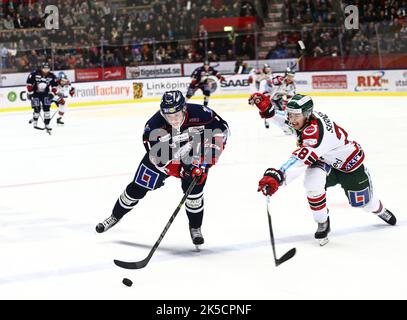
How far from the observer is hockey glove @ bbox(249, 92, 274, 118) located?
15.8ft

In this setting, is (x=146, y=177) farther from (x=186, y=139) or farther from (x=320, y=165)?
(x=320, y=165)

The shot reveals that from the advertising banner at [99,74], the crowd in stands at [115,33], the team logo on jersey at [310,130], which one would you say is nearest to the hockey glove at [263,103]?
the team logo on jersey at [310,130]

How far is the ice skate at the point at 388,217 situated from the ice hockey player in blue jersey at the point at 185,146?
129 centimetres

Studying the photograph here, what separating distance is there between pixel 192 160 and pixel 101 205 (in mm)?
2098

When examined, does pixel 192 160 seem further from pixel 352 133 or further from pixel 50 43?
pixel 50 43

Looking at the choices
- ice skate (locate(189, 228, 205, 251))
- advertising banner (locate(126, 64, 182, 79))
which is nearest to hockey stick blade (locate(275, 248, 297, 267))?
ice skate (locate(189, 228, 205, 251))

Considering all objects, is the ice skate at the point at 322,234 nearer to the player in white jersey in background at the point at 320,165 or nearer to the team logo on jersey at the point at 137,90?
the player in white jersey in background at the point at 320,165

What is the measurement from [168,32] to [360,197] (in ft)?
56.1

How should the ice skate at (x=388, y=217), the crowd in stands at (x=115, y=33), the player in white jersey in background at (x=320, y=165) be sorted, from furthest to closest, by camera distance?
the crowd in stands at (x=115, y=33) → the ice skate at (x=388, y=217) → the player in white jersey in background at (x=320, y=165)

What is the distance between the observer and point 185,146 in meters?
4.77

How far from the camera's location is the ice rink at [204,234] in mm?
4051

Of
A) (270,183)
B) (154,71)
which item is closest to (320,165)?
(270,183)

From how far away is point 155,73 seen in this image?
20219 mm
